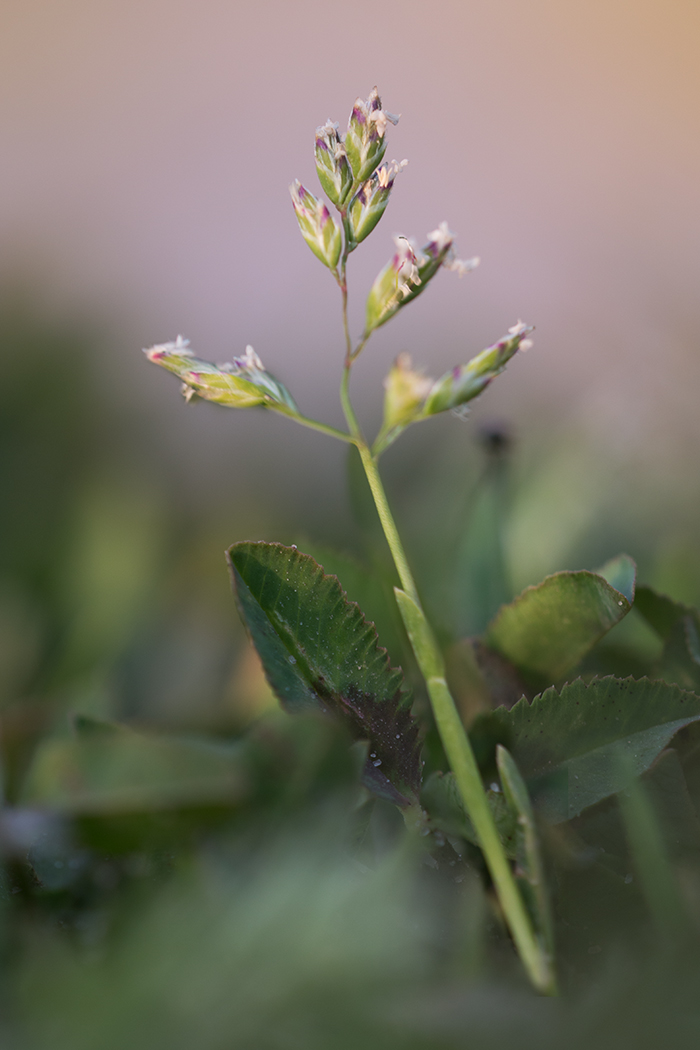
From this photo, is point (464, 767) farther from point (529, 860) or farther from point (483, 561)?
point (483, 561)

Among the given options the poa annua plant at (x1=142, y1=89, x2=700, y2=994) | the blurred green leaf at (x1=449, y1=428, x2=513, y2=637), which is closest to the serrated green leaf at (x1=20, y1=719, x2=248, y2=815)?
the poa annua plant at (x1=142, y1=89, x2=700, y2=994)

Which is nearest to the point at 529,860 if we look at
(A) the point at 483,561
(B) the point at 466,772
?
(B) the point at 466,772

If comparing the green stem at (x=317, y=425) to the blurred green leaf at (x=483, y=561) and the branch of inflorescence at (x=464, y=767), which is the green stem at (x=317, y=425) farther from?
the blurred green leaf at (x=483, y=561)

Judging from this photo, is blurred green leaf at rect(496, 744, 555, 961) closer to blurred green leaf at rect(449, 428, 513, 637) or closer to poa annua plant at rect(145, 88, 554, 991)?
poa annua plant at rect(145, 88, 554, 991)

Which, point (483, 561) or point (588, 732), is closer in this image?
point (588, 732)

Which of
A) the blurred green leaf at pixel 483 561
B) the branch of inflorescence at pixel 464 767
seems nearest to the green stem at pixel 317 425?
the branch of inflorescence at pixel 464 767

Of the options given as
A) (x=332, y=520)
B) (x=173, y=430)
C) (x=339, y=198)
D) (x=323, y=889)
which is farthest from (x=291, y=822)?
(x=173, y=430)

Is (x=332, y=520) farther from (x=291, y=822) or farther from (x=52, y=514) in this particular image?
(x=291, y=822)
